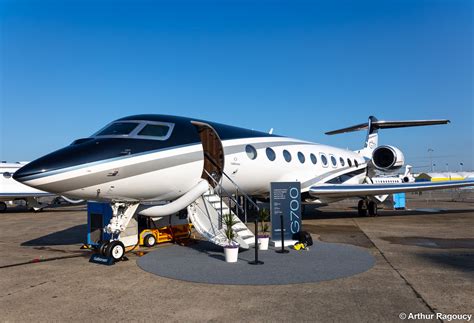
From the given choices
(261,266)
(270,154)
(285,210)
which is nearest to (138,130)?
(261,266)

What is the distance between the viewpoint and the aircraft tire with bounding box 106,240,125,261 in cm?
756

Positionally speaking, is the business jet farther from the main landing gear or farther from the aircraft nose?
the main landing gear

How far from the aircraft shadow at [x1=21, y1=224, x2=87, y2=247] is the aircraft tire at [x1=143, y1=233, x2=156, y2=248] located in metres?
2.34

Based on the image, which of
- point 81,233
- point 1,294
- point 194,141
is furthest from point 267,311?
point 81,233

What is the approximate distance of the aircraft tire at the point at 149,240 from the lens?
9594 millimetres

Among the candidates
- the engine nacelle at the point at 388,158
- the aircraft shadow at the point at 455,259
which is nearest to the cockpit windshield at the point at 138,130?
the aircraft shadow at the point at 455,259

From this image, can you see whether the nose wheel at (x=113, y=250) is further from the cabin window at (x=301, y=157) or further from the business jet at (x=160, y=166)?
the cabin window at (x=301, y=157)

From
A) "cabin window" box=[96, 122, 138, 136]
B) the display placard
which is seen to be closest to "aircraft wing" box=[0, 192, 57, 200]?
"cabin window" box=[96, 122, 138, 136]

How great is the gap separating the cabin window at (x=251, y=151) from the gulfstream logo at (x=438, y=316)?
7089 mm

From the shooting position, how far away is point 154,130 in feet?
26.9

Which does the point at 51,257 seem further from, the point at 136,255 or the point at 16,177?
the point at 16,177

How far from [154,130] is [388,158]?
1352cm

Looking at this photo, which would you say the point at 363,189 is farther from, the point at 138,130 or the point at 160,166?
the point at 138,130

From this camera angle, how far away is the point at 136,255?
27.5 ft
